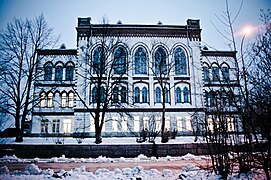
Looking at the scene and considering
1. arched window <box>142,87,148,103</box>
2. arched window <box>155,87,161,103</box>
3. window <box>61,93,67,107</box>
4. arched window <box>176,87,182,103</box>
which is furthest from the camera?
window <box>61,93,67,107</box>

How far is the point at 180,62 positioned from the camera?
22938 millimetres

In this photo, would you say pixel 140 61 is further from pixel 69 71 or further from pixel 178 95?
pixel 69 71

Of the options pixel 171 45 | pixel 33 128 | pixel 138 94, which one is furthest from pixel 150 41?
pixel 33 128

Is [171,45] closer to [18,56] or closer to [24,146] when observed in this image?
[18,56]

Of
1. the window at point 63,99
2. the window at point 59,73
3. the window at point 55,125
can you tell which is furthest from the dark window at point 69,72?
the window at point 55,125

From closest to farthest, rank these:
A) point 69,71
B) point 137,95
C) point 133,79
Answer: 1. point 137,95
2. point 133,79
3. point 69,71

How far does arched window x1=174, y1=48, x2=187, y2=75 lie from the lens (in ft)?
74.7

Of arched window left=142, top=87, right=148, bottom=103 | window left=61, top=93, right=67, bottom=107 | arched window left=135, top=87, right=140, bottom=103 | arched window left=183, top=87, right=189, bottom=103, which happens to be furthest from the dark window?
arched window left=183, top=87, right=189, bottom=103

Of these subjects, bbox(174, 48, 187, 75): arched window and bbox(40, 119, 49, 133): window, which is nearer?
bbox(40, 119, 49, 133): window

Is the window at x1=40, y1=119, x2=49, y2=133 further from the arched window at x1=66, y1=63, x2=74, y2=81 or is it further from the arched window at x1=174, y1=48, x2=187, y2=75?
the arched window at x1=174, y1=48, x2=187, y2=75

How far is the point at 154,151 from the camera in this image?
10.4 metres

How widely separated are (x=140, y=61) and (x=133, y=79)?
1.91 metres

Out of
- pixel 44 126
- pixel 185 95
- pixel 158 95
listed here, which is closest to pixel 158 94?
pixel 158 95

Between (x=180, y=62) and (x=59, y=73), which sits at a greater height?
(x=180, y=62)
